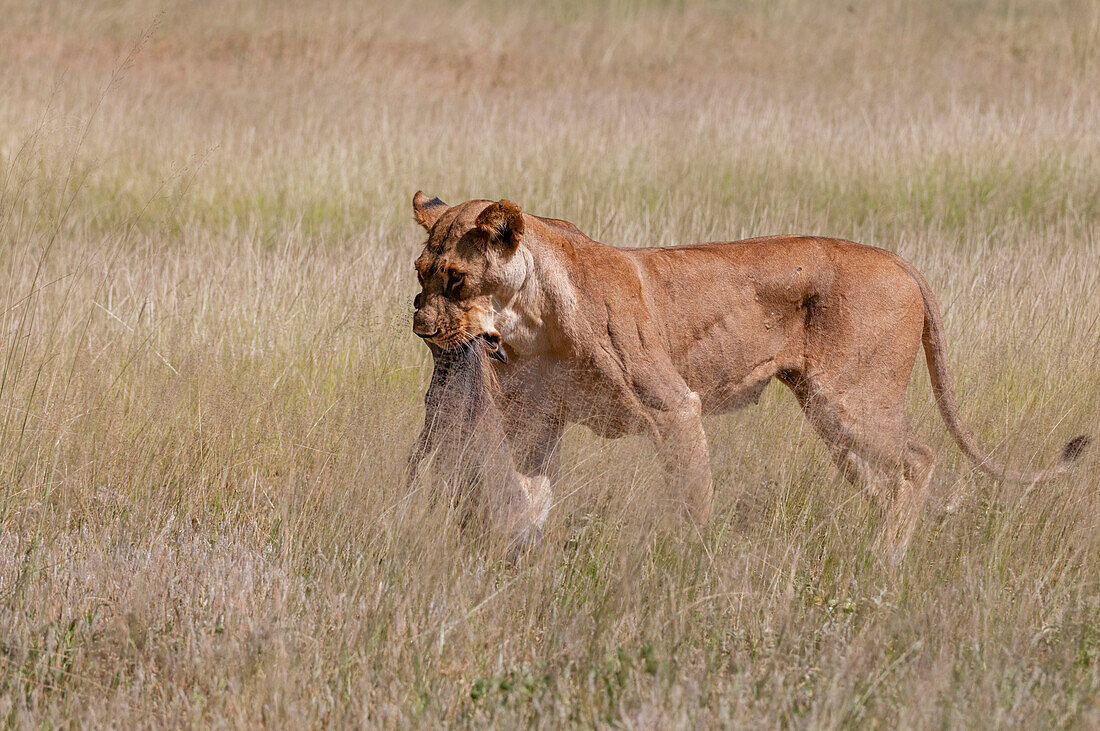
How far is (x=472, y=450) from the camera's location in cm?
399

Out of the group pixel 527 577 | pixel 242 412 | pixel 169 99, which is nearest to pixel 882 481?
pixel 527 577

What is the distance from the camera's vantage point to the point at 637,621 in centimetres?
344

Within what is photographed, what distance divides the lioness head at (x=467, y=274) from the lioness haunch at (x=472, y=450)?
132mm

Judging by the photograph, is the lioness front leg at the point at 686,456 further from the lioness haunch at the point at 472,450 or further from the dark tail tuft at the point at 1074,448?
the dark tail tuft at the point at 1074,448

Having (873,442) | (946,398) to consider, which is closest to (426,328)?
(873,442)

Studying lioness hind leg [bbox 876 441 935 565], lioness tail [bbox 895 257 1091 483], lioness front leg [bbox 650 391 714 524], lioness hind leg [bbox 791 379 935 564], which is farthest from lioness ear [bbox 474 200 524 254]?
lioness tail [bbox 895 257 1091 483]

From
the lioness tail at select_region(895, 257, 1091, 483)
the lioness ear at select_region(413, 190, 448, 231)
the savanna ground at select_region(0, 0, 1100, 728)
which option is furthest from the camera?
the lioness tail at select_region(895, 257, 1091, 483)

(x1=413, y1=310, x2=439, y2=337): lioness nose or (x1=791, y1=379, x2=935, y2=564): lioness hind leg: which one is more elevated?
(x1=413, y1=310, x2=439, y2=337): lioness nose

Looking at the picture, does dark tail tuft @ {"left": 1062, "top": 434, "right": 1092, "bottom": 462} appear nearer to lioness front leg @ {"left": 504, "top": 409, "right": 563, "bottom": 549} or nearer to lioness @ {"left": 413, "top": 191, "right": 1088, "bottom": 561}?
lioness @ {"left": 413, "top": 191, "right": 1088, "bottom": 561}

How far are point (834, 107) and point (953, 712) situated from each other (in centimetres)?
1122

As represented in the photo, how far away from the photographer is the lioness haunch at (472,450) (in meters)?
3.92

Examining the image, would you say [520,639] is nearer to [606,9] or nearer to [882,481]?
[882,481]

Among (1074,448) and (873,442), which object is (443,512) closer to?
(873,442)

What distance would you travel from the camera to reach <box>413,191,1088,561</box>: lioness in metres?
3.83
